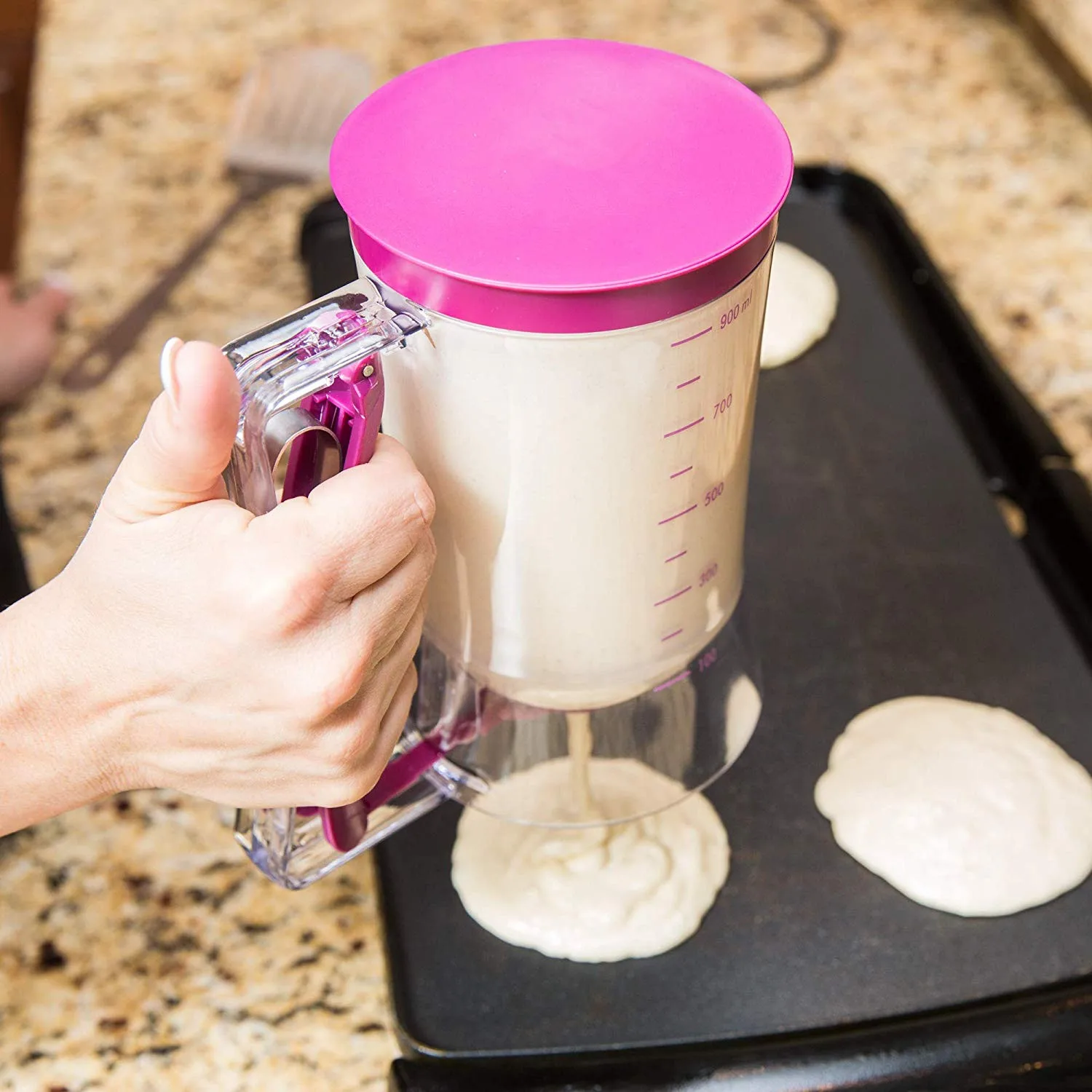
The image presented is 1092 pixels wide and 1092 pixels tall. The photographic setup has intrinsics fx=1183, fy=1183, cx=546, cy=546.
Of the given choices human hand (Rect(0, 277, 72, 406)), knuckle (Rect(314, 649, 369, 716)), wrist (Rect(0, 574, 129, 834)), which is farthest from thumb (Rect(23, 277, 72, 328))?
knuckle (Rect(314, 649, 369, 716))

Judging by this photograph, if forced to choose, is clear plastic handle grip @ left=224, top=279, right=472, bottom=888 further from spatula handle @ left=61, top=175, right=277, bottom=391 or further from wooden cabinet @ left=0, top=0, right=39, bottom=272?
wooden cabinet @ left=0, top=0, right=39, bottom=272

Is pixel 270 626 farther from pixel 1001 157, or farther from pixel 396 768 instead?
pixel 1001 157

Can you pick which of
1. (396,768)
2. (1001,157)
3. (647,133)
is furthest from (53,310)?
(1001,157)

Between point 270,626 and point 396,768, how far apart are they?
0.63ft

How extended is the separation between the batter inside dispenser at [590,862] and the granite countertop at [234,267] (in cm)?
8

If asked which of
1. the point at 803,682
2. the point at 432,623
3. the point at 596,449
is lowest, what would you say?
the point at 803,682

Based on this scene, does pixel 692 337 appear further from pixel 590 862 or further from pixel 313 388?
pixel 590 862

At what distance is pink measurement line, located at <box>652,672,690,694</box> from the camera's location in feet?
1.82

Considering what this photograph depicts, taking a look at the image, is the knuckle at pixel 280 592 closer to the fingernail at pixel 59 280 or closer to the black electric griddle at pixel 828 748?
the black electric griddle at pixel 828 748

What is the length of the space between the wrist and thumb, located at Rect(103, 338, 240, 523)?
0.19 ft

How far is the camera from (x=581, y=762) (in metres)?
0.60

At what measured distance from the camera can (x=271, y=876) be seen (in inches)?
21.3

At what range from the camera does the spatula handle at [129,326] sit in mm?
945

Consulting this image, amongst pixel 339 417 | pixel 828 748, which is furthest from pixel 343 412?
pixel 828 748
